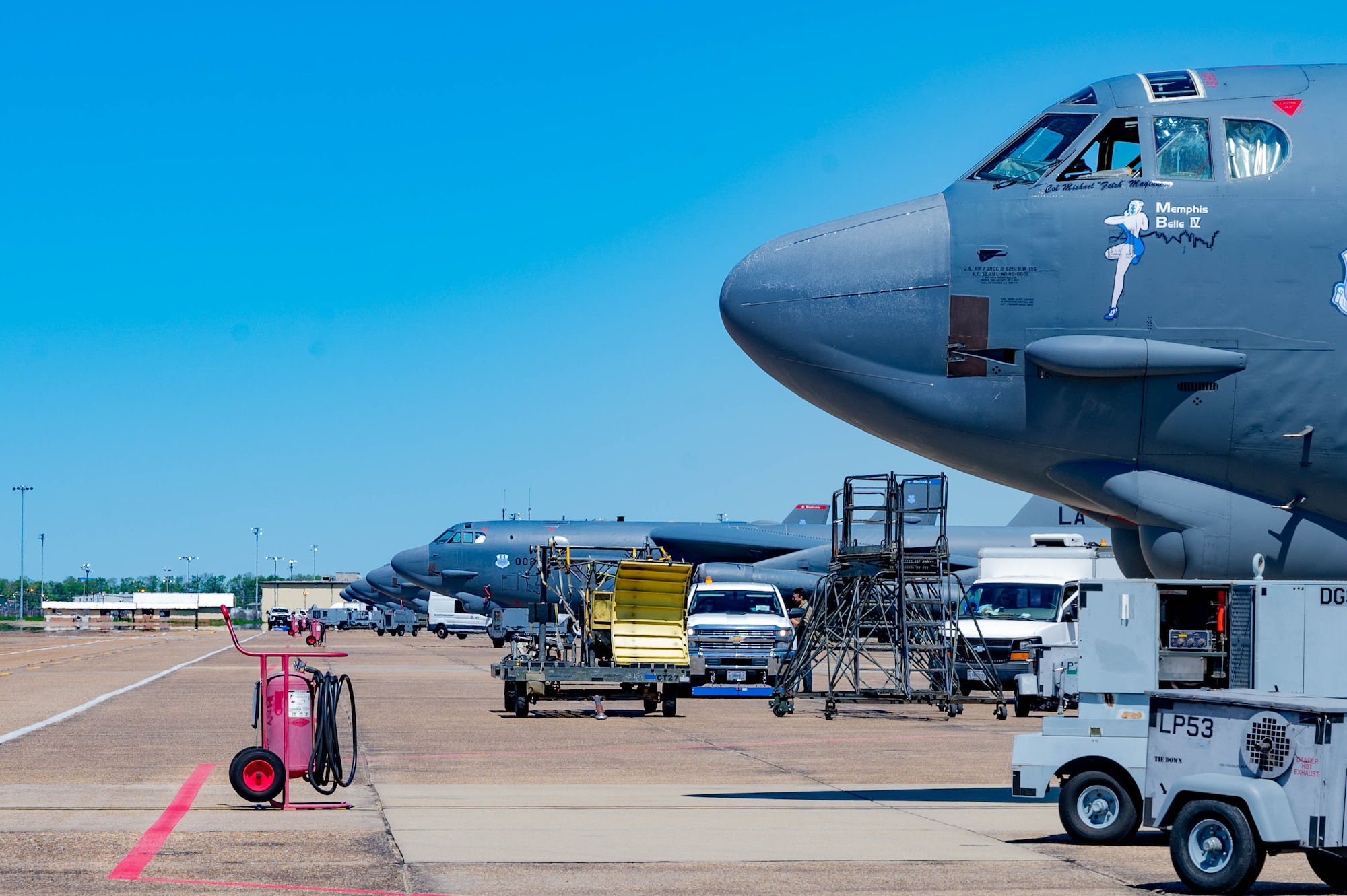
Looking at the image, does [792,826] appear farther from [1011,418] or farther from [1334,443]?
[1334,443]

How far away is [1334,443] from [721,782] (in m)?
6.54

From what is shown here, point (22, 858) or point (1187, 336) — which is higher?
point (1187, 336)

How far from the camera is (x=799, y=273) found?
36.3 ft

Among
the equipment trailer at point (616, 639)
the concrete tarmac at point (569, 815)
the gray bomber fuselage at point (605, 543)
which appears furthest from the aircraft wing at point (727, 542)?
the concrete tarmac at point (569, 815)

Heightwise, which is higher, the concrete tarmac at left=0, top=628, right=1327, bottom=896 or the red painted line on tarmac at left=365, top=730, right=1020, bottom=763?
the concrete tarmac at left=0, top=628, right=1327, bottom=896

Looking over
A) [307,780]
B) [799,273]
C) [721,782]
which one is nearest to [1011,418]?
[799,273]

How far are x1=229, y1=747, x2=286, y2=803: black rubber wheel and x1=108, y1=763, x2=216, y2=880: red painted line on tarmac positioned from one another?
45 cm

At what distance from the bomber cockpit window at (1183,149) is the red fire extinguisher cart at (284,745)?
7.08 meters

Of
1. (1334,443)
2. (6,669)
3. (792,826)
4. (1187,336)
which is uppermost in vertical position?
(1187,336)

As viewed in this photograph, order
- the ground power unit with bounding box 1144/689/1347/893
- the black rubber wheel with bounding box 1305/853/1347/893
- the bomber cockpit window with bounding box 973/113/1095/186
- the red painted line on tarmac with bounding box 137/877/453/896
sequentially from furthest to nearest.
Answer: the bomber cockpit window with bounding box 973/113/1095/186
the black rubber wheel with bounding box 1305/853/1347/893
the red painted line on tarmac with bounding box 137/877/453/896
the ground power unit with bounding box 1144/689/1347/893

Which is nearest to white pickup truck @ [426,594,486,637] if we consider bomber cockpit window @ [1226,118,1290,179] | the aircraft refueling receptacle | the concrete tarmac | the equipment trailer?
the equipment trailer

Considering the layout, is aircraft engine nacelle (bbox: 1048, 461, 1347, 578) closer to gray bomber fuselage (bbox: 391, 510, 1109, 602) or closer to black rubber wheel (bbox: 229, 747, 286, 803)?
black rubber wheel (bbox: 229, 747, 286, 803)

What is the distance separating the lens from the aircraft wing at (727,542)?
6003cm

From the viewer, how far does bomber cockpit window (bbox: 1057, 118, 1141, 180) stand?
424 inches
